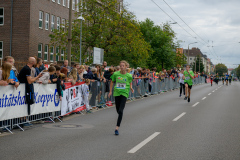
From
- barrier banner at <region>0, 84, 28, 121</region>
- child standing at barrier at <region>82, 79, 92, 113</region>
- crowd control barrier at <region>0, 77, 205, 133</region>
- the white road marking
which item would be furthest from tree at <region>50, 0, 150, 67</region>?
the white road marking

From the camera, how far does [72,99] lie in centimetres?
1380

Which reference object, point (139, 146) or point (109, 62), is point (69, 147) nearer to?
point (139, 146)

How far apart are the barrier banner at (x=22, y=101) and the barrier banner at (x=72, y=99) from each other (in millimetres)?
513

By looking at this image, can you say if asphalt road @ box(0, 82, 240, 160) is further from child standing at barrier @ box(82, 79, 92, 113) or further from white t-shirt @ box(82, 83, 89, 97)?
white t-shirt @ box(82, 83, 89, 97)

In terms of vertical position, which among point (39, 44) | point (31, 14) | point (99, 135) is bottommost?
point (99, 135)

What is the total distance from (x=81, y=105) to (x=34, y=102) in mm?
3944

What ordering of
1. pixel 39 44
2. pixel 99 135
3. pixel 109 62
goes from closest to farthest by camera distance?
pixel 99 135 → pixel 109 62 → pixel 39 44

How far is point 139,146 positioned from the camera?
7828 mm

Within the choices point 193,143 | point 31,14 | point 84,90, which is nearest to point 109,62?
point 31,14

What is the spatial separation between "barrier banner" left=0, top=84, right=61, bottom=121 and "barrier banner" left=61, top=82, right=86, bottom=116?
0.51m

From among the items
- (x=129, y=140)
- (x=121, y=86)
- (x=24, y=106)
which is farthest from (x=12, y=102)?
(x=129, y=140)

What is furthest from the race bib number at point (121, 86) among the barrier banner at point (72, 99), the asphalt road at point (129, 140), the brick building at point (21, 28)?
the brick building at point (21, 28)

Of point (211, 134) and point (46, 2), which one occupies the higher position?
point (46, 2)

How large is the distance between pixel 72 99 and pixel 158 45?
55.2 m
